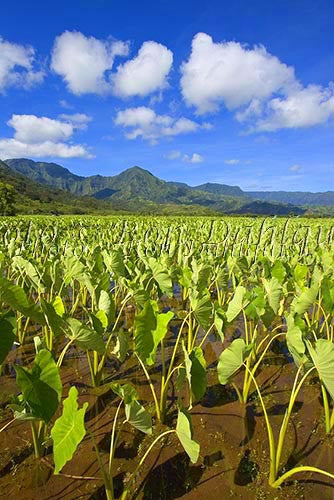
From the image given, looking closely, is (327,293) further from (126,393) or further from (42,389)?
(42,389)

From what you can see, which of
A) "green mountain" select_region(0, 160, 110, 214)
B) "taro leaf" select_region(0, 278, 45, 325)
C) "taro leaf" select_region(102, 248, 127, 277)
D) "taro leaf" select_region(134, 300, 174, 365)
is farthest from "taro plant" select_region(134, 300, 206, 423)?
"green mountain" select_region(0, 160, 110, 214)

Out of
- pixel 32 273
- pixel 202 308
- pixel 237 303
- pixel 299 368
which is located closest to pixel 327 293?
pixel 237 303

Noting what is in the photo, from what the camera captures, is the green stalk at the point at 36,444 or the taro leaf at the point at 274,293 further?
the taro leaf at the point at 274,293

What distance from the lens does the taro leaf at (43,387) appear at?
170cm

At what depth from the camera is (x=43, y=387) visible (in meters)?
1.74

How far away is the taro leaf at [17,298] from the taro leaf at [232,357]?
143 centimetres

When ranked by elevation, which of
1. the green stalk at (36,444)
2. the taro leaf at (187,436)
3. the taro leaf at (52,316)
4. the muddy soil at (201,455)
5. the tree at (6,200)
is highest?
the tree at (6,200)

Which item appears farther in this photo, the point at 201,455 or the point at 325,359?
the point at 201,455

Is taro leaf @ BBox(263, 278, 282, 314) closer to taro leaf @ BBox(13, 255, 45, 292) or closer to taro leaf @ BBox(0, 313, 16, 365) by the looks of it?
taro leaf @ BBox(0, 313, 16, 365)

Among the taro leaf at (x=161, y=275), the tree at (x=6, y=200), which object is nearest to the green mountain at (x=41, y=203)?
the tree at (x=6, y=200)

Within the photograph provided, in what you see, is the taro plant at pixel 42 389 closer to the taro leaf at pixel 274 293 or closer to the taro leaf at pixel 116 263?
the taro leaf at pixel 274 293

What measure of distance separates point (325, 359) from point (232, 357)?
0.60 m

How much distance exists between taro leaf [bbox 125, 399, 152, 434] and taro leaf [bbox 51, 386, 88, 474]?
0.29 meters

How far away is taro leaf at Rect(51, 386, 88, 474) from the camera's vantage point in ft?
4.94
